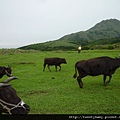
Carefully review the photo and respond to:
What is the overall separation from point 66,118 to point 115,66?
7.07m

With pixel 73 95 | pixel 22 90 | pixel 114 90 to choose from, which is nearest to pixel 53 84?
pixel 22 90

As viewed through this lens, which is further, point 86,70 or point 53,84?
point 53,84

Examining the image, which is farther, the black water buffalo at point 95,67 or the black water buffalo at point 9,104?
the black water buffalo at point 95,67

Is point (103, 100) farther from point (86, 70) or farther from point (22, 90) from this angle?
point (22, 90)

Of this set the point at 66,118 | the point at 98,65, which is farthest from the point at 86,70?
the point at 66,118

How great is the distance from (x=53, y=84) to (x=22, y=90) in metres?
2.37

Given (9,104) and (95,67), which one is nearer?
(9,104)

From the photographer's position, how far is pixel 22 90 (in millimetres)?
12453

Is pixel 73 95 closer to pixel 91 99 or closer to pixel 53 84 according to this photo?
pixel 91 99

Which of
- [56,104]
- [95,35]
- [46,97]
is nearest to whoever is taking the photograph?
[56,104]

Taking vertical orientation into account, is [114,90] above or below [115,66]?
below

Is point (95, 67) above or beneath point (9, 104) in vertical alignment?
beneath

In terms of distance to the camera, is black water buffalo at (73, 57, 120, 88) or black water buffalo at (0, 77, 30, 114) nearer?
black water buffalo at (0, 77, 30, 114)

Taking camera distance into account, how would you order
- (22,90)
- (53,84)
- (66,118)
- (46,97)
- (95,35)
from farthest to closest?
(95,35) < (53,84) < (22,90) < (46,97) < (66,118)
